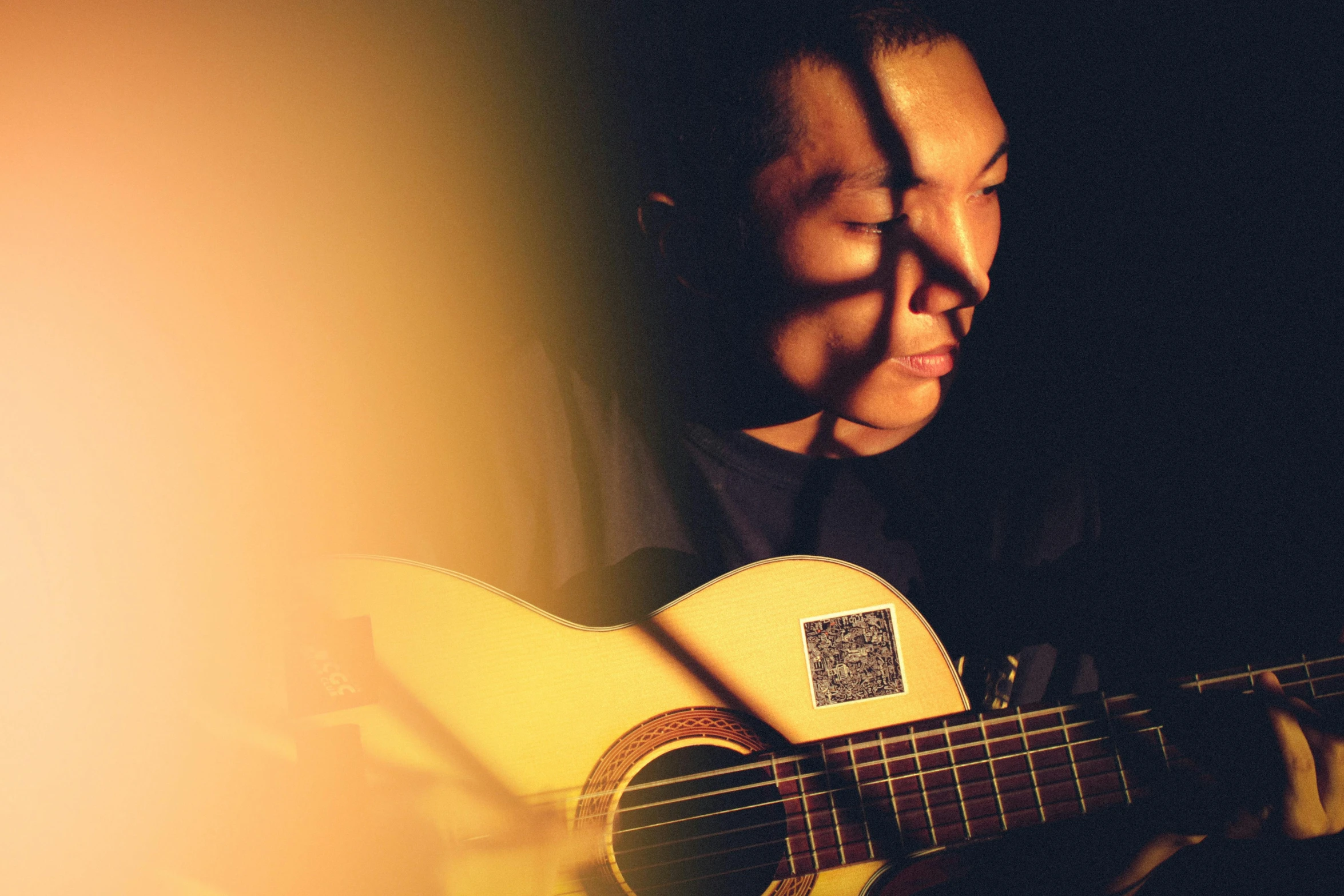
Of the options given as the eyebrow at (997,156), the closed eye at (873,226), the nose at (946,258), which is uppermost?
the eyebrow at (997,156)

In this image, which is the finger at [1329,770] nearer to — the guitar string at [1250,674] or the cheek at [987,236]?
the guitar string at [1250,674]

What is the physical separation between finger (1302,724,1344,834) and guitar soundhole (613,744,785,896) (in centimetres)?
66

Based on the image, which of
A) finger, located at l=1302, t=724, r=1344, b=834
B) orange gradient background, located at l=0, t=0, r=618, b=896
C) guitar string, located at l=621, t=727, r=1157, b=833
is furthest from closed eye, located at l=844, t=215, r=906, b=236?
→ finger, located at l=1302, t=724, r=1344, b=834

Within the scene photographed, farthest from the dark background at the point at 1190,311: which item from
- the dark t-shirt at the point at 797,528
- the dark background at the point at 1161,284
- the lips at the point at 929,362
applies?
the lips at the point at 929,362

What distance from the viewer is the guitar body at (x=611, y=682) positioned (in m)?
0.77

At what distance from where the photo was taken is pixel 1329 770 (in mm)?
772

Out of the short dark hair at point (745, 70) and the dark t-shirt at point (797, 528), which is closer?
the short dark hair at point (745, 70)

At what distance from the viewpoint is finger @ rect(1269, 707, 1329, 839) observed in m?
Result: 0.75

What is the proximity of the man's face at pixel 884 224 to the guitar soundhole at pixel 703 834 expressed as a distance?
1.71 ft

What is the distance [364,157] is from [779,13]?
76 cm

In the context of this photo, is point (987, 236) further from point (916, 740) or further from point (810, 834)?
A: point (810, 834)

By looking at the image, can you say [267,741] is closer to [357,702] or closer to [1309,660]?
[357,702]

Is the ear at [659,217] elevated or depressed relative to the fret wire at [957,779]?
elevated

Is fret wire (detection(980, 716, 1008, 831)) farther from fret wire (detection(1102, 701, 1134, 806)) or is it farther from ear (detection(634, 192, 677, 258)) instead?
ear (detection(634, 192, 677, 258))
